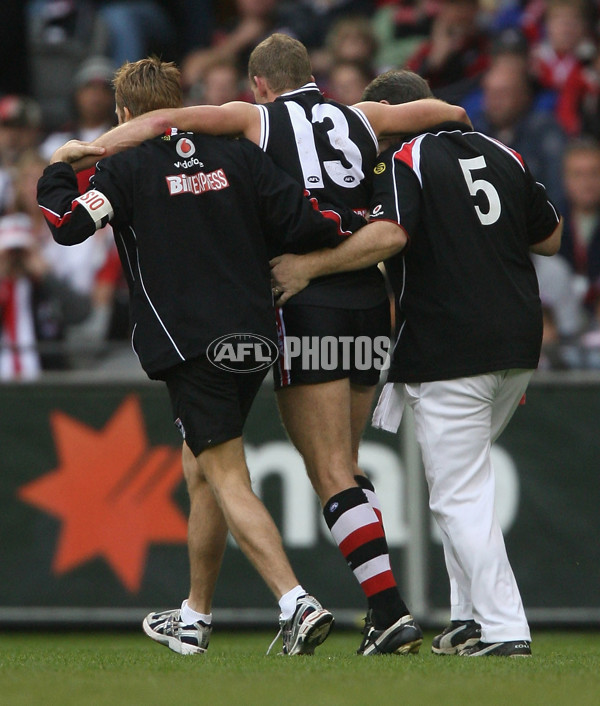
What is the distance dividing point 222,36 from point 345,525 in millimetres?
8654

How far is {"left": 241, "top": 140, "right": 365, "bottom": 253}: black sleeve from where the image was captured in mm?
4641

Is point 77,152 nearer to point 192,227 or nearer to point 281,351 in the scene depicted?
point 192,227

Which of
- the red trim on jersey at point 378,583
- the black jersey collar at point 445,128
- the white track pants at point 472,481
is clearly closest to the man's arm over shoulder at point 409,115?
the black jersey collar at point 445,128

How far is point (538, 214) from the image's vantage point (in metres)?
4.98

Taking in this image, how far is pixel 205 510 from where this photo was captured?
502 cm

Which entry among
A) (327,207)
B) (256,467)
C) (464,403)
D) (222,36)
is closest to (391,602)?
(464,403)

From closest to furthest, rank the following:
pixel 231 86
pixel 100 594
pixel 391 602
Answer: pixel 391 602 → pixel 100 594 → pixel 231 86

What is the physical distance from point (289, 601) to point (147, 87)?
6.59 feet

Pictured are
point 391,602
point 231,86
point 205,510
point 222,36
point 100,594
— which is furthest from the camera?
point 222,36

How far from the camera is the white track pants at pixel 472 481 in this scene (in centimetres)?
450

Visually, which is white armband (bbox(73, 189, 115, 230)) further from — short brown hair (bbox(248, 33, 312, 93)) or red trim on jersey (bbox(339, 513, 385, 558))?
red trim on jersey (bbox(339, 513, 385, 558))

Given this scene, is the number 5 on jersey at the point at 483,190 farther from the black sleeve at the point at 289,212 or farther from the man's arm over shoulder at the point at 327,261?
the black sleeve at the point at 289,212

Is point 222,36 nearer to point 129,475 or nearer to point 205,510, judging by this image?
point 129,475

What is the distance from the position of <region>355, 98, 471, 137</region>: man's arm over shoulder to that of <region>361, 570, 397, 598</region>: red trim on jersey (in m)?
1.70
